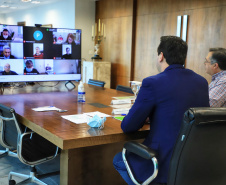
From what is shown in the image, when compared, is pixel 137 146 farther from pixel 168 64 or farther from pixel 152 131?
pixel 168 64

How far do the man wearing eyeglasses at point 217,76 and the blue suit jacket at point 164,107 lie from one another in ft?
2.80

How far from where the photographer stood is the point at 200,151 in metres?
1.48

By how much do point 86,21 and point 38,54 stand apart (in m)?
4.59

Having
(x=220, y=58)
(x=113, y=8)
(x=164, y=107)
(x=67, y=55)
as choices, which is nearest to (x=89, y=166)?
(x=164, y=107)

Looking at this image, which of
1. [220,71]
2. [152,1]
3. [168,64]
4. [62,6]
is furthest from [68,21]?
[168,64]

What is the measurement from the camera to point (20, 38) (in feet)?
11.9

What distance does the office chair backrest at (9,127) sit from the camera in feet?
7.18

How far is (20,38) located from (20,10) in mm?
8735

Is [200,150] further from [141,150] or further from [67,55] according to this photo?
[67,55]

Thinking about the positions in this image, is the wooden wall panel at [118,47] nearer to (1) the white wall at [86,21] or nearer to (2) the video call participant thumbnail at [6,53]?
(1) the white wall at [86,21]

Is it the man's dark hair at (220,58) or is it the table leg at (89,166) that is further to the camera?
the man's dark hair at (220,58)

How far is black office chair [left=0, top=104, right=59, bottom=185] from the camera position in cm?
217

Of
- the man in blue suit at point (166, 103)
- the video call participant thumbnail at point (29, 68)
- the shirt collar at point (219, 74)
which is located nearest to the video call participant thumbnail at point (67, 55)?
the video call participant thumbnail at point (29, 68)

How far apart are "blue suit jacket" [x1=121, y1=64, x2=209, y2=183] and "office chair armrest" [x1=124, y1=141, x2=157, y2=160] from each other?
0.27 feet
